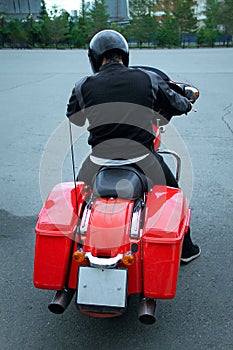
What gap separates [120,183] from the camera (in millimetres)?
2758

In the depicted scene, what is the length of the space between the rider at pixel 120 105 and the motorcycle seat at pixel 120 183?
97 mm

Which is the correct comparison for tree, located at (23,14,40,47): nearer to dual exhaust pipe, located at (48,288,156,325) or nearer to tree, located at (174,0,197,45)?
tree, located at (174,0,197,45)

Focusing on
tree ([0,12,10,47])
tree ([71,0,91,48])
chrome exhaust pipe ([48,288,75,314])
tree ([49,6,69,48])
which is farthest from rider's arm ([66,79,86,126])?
tree ([49,6,69,48])

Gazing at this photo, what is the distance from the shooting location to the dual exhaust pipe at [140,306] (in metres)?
2.57

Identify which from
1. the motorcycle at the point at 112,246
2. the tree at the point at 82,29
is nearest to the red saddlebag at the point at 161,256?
the motorcycle at the point at 112,246

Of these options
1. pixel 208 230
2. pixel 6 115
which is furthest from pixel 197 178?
pixel 6 115

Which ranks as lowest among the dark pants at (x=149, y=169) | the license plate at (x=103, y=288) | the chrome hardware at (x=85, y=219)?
the license plate at (x=103, y=288)

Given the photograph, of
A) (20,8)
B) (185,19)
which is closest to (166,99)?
(185,19)

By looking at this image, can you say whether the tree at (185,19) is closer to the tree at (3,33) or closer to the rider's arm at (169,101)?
the tree at (3,33)

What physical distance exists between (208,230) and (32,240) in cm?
164

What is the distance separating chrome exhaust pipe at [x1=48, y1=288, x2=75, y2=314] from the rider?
0.78 metres

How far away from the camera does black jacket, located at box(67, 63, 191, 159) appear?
2906 mm

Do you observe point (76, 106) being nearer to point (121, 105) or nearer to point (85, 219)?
point (121, 105)

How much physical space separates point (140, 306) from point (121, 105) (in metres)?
1.19
